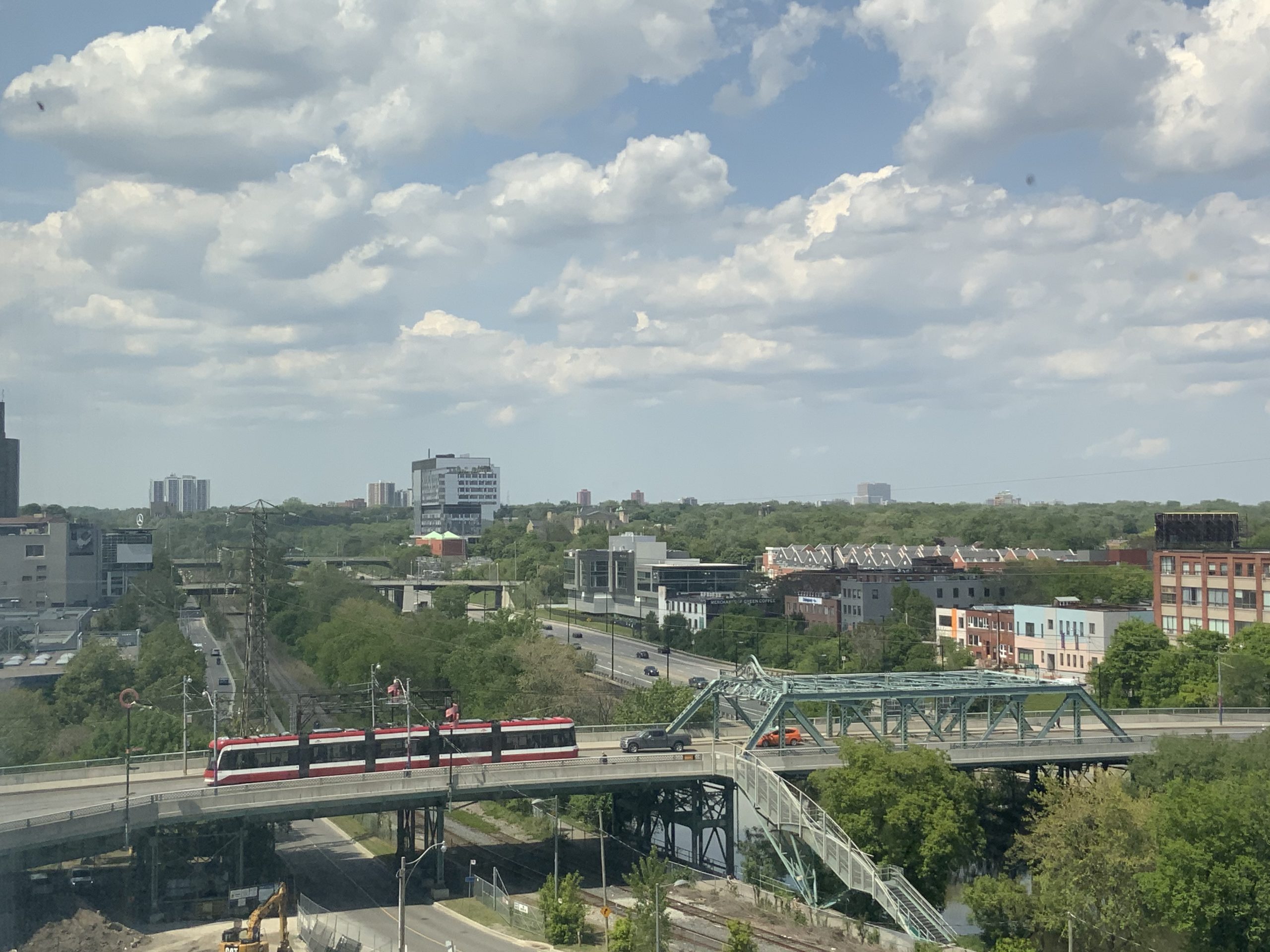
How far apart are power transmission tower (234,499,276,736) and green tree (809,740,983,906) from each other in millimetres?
32223

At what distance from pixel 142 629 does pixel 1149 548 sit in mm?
110615

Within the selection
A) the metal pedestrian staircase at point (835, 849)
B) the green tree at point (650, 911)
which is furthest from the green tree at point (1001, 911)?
the green tree at point (650, 911)

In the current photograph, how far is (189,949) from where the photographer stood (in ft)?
127

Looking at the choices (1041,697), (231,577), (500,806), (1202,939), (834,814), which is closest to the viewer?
(1202,939)

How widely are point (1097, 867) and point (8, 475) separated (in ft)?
232

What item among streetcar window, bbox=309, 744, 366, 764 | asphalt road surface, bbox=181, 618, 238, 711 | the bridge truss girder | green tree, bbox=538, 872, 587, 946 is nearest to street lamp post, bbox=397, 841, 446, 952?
green tree, bbox=538, 872, 587, 946

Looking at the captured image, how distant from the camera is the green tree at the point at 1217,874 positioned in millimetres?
33875

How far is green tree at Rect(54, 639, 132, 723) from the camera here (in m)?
70.3

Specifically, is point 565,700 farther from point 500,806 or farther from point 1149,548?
point 1149,548

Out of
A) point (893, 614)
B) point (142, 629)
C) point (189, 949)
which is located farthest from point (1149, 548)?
point (189, 949)

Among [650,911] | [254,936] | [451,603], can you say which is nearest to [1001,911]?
[650,911]

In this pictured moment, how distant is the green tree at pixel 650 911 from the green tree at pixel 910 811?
25.3 feet

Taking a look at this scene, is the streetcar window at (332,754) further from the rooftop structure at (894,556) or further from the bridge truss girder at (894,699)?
the rooftop structure at (894,556)

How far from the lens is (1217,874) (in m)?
34.1
